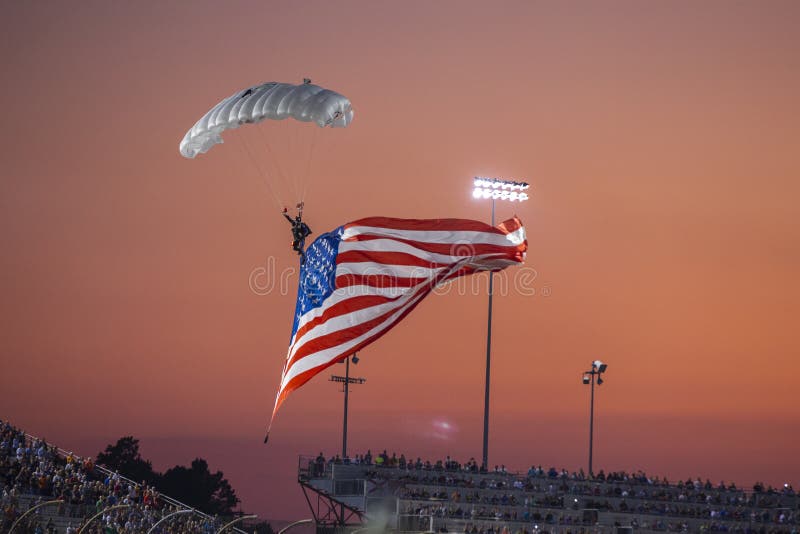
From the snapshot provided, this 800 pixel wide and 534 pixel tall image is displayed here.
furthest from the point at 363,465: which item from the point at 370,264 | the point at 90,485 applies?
the point at 370,264

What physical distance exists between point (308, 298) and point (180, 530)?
11.1 meters

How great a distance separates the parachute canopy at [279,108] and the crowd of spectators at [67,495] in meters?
13.0

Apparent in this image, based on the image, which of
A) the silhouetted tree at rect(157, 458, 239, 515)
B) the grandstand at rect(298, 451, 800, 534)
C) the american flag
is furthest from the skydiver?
the silhouetted tree at rect(157, 458, 239, 515)

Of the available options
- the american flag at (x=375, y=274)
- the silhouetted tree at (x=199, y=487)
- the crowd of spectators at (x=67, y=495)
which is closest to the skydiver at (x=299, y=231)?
the american flag at (x=375, y=274)

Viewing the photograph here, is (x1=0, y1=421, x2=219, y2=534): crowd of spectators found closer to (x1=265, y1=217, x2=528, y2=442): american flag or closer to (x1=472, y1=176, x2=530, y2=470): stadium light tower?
(x1=265, y1=217, x2=528, y2=442): american flag

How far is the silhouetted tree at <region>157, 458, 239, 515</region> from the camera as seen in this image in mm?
138250

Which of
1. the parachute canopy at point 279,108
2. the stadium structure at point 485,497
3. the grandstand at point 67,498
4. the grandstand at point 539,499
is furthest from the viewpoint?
the grandstand at point 539,499

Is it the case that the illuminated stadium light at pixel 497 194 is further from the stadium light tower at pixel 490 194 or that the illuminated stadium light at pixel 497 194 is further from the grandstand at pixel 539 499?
the grandstand at pixel 539 499

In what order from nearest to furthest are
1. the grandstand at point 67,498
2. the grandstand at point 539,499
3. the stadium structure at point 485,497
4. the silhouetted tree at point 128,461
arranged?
1. the grandstand at point 67,498
2. the stadium structure at point 485,497
3. the grandstand at point 539,499
4. the silhouetted tree at point 128,461

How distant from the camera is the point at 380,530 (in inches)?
1710

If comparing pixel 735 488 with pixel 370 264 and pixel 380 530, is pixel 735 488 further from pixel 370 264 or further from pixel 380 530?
pixel 370 264

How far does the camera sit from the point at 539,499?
60.2 meters

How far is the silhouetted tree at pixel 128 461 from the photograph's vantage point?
136875 millimetres

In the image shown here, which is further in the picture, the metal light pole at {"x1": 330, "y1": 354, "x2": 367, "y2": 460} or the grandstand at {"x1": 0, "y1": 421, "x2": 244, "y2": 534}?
the metal light pole at {"x1": 330, "y1": 354, "x2": 367, "y2": 460}
